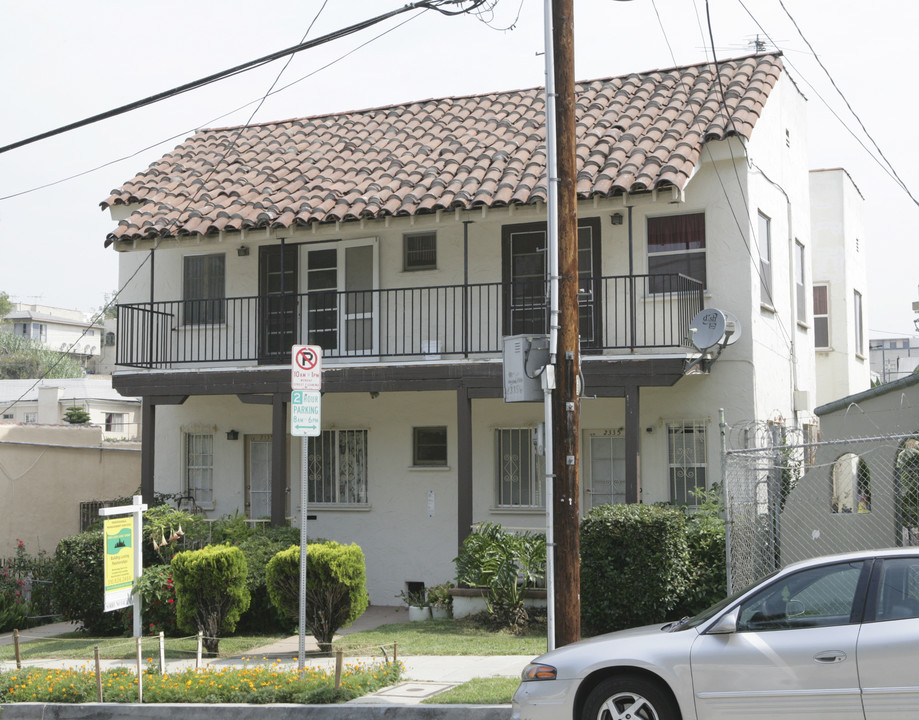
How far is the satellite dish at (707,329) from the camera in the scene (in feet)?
46.0

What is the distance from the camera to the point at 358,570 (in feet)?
39.9

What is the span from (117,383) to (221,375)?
2.01 meters

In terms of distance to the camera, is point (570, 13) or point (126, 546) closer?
point (570, 13)

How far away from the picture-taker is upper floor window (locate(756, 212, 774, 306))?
53.1 ft

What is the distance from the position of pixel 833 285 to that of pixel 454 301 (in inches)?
360

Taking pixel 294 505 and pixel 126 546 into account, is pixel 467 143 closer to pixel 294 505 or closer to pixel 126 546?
pixel 294 505

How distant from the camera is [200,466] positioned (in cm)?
1886

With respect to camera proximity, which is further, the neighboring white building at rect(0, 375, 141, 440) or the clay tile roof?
the neighboring white building at rect(0, 375, 141, 440)

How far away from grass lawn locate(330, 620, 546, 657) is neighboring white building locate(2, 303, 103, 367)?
70.7 metres

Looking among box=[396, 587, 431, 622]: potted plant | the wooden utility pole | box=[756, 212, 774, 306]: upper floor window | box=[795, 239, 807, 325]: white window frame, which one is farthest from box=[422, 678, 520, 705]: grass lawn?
box=[795, 239, 807, 325]: white window frame

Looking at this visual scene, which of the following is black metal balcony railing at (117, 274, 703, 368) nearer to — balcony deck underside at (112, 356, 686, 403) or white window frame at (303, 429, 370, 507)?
balcony deck underside at (112, 356, 686, 403)

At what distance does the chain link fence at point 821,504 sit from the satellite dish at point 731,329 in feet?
5.00

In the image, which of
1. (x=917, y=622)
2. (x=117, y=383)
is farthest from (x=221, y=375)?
(x=917, y=622)

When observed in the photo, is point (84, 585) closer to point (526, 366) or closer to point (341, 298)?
point (341, 298)
